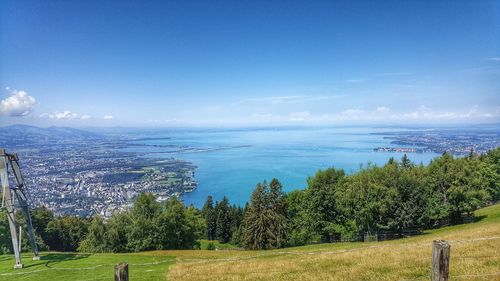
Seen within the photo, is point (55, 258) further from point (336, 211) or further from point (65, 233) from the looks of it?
point (65, 233)

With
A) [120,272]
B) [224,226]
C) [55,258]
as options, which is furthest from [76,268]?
[224,226]

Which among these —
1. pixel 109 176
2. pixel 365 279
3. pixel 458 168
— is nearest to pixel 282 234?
pixel 458 168

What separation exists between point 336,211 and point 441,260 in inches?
1464

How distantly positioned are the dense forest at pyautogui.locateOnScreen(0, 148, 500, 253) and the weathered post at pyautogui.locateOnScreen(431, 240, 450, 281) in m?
29.7

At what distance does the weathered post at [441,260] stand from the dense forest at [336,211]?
29.7 metres

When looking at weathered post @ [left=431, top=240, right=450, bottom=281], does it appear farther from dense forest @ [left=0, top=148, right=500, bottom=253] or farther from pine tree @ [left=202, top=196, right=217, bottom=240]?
pine tree @ [left=202, top=196, right=217, bottom=240]

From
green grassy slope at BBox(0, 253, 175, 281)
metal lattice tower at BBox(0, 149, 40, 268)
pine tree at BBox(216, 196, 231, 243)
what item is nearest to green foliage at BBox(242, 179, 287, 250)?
green grassy slope at BBox(0, 253, 175, 281)

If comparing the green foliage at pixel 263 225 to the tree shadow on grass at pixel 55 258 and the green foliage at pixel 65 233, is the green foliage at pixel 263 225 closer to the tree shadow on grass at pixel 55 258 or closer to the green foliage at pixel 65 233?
the tree shadow on grass at pixel 55 258

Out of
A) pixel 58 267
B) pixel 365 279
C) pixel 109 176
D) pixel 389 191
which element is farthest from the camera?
pixel 109 176

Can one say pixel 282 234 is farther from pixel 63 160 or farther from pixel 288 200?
pixel 63 160

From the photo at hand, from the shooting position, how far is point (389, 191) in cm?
3391

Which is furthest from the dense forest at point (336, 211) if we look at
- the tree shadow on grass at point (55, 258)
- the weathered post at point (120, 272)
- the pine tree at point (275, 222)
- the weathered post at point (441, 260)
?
the weathered post at point (120, 272)

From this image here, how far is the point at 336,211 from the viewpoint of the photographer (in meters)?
41.4

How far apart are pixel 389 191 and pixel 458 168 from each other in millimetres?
13950
